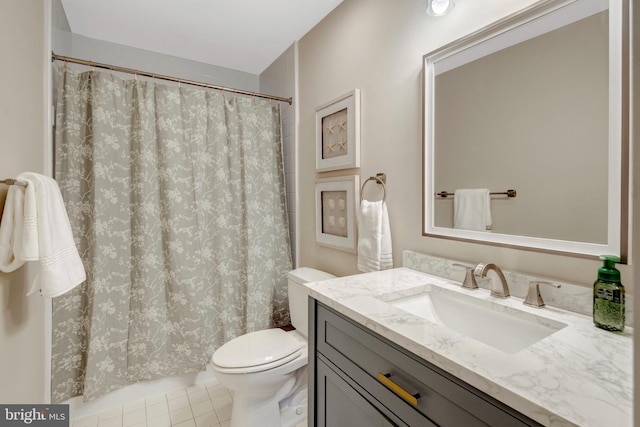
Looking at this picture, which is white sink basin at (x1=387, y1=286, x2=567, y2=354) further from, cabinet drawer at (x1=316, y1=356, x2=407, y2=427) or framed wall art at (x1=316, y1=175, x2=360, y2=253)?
framed wall art at (x1=316, y1=175, x2=360, y2=253)

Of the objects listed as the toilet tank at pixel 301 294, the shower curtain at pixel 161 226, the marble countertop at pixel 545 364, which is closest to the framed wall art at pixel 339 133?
the shower curtain at pixel 161 226

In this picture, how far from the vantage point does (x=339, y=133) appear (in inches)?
67.1

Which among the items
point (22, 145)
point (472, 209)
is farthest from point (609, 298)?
point (22, 145)

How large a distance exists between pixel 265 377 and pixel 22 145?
1.38 metres

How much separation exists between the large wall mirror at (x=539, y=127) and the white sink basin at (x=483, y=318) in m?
0.22

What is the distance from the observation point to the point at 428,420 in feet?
2.10

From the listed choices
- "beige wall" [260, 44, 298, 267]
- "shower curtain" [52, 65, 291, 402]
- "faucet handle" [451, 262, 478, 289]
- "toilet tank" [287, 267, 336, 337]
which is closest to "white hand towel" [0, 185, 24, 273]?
"shower curtain" [52, 65, 291, 402]

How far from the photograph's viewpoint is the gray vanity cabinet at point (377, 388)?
564 mm

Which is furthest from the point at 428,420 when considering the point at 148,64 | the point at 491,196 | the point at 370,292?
the point at 148,64

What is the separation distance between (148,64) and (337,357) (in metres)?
2.42

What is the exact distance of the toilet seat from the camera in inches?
53.5

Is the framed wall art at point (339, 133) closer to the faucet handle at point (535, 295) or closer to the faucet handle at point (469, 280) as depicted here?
the faucet handle at point (469, 280)

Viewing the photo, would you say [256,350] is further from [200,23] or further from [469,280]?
[200,23]

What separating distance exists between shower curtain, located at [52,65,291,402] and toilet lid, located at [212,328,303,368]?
1.66 ft
